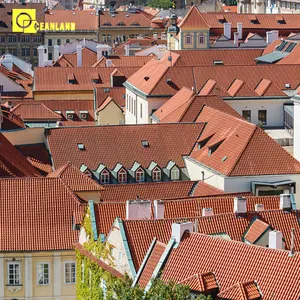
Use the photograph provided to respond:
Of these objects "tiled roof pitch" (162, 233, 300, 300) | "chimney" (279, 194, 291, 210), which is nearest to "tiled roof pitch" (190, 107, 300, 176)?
"chimney" (279, 194, 291, 210)

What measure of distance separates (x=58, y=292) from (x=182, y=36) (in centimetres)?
6700

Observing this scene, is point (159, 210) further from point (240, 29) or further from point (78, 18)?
point (78, 18)

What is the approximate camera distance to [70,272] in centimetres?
5522

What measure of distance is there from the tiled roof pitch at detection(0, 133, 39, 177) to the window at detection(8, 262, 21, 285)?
9.59m

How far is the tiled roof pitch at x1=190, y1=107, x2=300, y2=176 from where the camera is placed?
70.9 m

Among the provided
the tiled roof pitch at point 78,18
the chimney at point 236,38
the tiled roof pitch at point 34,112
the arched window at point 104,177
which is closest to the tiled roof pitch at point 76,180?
the arched window at point 104,177

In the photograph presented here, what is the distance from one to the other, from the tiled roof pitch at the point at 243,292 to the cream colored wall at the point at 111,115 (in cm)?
6103

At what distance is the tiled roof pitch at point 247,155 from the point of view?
2790 inches

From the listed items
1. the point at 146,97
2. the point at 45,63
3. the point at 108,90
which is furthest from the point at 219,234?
the point at 45,63

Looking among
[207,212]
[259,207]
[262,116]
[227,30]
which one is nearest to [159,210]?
[207,212]

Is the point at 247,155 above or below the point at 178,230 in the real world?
below

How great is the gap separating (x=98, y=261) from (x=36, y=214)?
25.6 ft

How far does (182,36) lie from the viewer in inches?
4729

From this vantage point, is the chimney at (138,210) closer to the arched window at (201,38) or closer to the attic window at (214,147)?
the attic window at (214,147)
